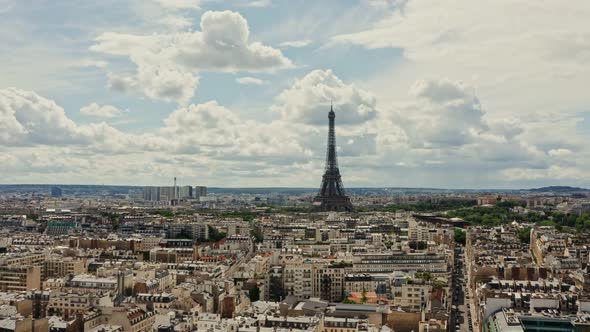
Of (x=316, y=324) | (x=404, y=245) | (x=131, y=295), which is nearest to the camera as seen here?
(x=316, y=324)

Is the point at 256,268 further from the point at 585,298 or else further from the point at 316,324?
the point at 585,298

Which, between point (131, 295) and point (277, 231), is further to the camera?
point (277, 231)

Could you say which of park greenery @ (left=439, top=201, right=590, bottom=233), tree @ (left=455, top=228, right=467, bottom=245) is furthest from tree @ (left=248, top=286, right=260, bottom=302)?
park greenery @ (left=439, top=201, right=590, bottom=233)

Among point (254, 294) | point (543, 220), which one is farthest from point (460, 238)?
point (254, 294)

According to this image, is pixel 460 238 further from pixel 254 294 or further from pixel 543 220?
pixel 254 294

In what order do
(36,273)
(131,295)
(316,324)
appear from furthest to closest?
(36,273) → (131,295) → (316,324)

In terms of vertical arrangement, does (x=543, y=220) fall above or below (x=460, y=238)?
above

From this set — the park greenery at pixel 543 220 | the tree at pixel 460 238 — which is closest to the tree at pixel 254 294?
the tree at pixel 460 238

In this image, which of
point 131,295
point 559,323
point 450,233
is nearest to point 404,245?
point 450,233
